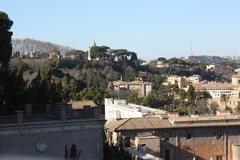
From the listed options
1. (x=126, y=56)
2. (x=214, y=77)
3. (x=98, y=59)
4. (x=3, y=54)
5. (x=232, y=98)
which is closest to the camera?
(x=3, y=54)

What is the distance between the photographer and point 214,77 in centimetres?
15600

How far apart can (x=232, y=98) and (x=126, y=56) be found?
113 ft

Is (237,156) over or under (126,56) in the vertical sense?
under

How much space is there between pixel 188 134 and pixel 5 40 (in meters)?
11.7

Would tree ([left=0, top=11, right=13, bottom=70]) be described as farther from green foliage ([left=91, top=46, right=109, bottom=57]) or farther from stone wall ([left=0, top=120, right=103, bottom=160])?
green foliage ([left=91, top=46, right=109, bottom=57])

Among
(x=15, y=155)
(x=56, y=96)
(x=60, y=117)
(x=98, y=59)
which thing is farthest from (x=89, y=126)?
(x=98, y=59)

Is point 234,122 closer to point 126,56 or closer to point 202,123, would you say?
point 202,123

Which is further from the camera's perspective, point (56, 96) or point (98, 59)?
point (98, 59)

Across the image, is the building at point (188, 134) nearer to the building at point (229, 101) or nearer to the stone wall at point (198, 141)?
the stone wall at point (198, 141)

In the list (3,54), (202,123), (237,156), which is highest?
(3,54)

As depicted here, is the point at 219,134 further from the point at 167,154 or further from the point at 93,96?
the point at 93,96

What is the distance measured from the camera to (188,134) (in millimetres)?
29281

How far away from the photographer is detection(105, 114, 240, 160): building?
28219mm

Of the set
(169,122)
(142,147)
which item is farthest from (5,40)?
(169,122)
